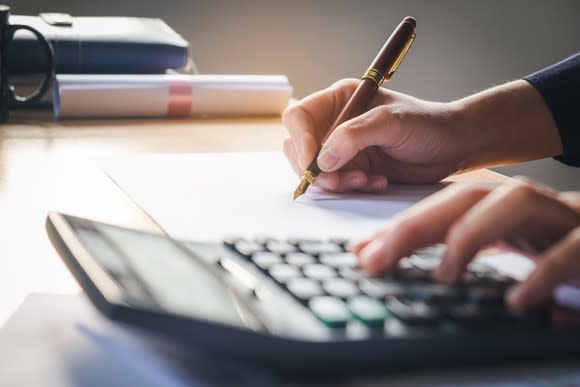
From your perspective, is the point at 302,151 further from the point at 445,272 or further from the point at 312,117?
the point at 445,272

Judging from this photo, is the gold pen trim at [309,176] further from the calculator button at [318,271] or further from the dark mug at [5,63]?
the dark mug at [5,63]

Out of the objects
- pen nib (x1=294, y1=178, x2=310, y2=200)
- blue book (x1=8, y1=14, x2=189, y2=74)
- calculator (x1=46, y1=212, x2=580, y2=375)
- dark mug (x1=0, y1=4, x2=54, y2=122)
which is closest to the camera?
calculator (x1=46, y1=212, x2=580, y2=375)

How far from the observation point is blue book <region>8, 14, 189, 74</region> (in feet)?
3.78

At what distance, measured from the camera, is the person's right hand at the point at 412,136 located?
0.76 metres

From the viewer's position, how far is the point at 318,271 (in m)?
0.38

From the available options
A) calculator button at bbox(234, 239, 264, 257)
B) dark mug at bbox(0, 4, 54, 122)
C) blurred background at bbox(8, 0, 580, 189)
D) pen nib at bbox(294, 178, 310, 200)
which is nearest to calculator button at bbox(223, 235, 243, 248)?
calculator button at bbox(234, 239, 264, 257)

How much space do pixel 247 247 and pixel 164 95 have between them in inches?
29.8

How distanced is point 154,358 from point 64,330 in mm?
64

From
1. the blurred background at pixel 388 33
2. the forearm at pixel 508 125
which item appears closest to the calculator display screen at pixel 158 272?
the forearm at pixel 508 125

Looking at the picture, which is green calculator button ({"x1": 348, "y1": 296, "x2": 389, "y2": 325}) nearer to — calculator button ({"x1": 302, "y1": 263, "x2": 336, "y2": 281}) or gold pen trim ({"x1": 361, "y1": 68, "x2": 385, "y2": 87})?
calculator button ({"x1": 302, "y1": 263, "x2": 336, "y2": 281})

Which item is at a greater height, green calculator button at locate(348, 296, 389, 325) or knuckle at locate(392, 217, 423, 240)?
knuckle at locate(392, 217, 423, 240)

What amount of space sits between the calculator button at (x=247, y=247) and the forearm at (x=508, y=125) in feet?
1.52

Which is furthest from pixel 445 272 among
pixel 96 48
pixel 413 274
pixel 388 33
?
pixel 388 33

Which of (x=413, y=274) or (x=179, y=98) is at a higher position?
(x=413, y=274)
